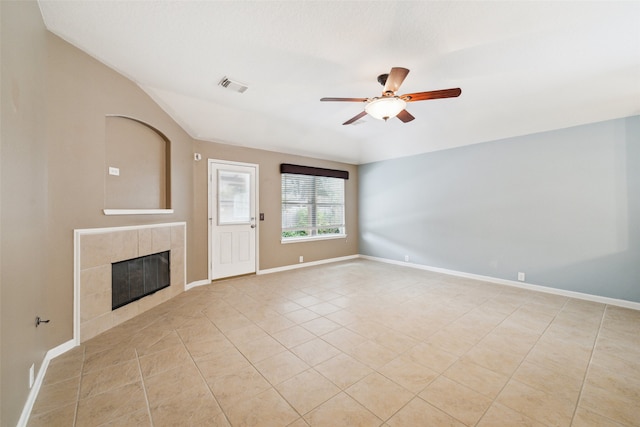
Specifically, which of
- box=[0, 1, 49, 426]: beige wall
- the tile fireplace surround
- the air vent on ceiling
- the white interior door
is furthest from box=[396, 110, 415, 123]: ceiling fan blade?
the tile fireplace surround

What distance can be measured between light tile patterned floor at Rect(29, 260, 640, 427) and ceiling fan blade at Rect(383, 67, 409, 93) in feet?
8.04

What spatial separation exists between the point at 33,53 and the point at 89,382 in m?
2.40

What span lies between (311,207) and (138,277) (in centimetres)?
356

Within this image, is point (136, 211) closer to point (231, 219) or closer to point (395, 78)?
point (231, 219)

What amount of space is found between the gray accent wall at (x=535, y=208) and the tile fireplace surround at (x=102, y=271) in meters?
4.74

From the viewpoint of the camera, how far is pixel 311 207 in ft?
19.1

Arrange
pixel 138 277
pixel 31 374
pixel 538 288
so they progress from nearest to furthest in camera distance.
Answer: pixel 31 374
pixel 138 277
pixel 538 288

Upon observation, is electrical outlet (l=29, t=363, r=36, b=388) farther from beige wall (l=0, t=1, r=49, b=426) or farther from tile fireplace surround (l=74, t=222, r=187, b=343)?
tile fireplace surround (l=74, t=222, r=187, b=343)

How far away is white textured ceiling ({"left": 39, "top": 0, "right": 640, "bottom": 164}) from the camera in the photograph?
1870 mm

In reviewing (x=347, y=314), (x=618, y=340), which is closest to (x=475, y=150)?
(x=618, y=340)

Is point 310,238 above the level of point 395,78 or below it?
below

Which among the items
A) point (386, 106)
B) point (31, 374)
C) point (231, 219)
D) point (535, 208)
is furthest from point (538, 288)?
A: point (31, 374)

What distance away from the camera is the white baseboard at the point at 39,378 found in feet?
4.91

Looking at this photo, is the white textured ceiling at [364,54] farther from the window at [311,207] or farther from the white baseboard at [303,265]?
the white baseboard at [303,265]
